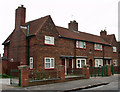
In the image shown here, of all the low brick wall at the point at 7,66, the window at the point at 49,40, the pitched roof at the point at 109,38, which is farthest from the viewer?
the pitched roof at the point at 109,38

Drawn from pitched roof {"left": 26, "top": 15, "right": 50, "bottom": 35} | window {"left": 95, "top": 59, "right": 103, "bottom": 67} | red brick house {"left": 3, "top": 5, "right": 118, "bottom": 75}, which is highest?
pitched roof {"left": 26, "top": 15, "right": 50, "bottom": 35}

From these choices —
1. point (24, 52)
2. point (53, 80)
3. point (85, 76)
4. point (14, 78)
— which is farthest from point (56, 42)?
point (14, 78)

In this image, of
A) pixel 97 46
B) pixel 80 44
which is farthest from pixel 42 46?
pixel 97 46

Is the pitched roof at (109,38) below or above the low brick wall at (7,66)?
above

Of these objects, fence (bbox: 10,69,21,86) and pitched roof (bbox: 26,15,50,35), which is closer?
fence (bbox: 10,69,21,86)

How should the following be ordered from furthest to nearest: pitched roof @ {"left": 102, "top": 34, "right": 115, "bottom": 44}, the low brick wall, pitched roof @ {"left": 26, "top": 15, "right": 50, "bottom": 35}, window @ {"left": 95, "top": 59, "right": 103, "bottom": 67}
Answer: pitched roof @ {"left": 102, "top": 34, "right": 115, "bottom": 44} → window @ {"left": 95, "top": 59, "right": 103, "bottom": 67} → the low brick wall → pitched roof @ {"left": 26, "top": 15, "right": 50, "bottom": 35}

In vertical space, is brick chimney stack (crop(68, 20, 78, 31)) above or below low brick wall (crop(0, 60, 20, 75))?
above

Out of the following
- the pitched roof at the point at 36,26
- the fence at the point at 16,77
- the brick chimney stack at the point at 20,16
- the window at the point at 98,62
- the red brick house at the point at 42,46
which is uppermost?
the brick chimney stack at the point at 20,16

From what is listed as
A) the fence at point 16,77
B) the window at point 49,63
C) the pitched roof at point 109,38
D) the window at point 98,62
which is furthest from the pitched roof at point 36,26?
the pitched roof at point 109,38

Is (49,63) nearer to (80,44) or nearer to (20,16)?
(20,16)

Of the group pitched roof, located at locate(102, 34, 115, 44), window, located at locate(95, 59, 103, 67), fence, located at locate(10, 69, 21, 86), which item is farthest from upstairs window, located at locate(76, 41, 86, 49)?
fence, located at locate(10, 69, 21, 86)

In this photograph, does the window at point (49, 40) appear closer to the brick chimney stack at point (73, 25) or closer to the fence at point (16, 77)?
the fence at point (16, 77)

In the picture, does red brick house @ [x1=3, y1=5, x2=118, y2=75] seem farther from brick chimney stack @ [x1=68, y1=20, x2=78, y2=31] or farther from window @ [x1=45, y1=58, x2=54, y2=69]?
brick chimney stack @ [x1=68, y1=20, x2=78, y2=31]

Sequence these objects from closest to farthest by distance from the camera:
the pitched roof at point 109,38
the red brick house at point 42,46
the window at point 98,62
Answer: the red brick house at point 42,46, the window at point 98,62, the pitched roof at point 109,38
